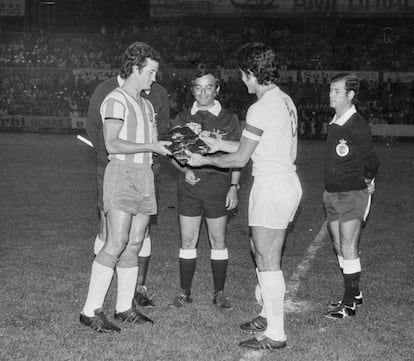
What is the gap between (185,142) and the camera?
16.9 ft

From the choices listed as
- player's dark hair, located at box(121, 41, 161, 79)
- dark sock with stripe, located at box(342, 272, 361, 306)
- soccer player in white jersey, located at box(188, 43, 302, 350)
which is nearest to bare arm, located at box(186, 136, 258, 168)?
soccer player in white jersey, located at box(188, 43, 302, 350)

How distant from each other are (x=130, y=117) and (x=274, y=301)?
1.80 m

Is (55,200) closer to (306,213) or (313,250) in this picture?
(306,213)

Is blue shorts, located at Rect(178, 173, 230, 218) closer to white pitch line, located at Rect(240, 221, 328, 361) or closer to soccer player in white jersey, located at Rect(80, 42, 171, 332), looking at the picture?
soccer player in white jersey, located at Rect(80, 42, 171, 332)

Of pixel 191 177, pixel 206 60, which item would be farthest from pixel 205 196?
pixel 206 60

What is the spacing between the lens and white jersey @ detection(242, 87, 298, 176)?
4727 millimetres

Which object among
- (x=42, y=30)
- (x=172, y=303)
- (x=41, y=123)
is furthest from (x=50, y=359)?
(x=42, y=30)

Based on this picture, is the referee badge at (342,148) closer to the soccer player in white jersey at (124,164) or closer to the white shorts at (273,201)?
the white shorts at (273,201)

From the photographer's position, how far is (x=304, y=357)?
4.82 metres

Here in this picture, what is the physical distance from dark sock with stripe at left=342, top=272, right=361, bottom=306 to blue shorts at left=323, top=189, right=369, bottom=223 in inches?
20.2

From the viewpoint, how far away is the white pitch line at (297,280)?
4.86 metres

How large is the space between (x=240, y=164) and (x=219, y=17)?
35.7 metres

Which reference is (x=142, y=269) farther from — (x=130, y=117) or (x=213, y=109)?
(x=130, y=117)

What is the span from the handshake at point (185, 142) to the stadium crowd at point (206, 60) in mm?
28033
